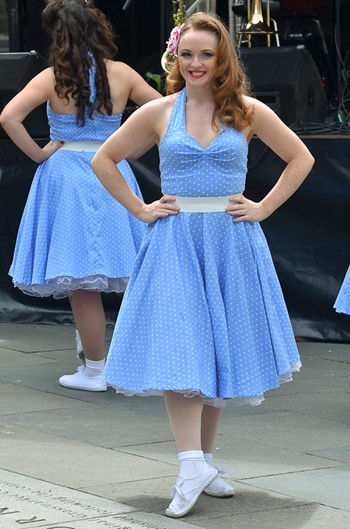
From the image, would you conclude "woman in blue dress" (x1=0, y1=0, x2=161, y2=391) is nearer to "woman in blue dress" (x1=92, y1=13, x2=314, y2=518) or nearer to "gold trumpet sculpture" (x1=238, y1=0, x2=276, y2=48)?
"woman in blue dress" (x1=92, y1=13, x2=314, y2=518)

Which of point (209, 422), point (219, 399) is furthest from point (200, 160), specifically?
point (209, 422)

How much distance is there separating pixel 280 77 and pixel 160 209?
4.60 meters

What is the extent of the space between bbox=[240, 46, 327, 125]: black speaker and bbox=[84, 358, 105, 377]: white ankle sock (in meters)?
2.99

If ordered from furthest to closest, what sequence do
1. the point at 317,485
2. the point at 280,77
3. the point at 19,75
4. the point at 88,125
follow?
the point at 19,75 → the point at 280,77 → the point at 88,125 → the point at 317,485

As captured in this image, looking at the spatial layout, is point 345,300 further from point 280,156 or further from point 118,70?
point 118,70

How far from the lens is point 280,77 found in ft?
29.8

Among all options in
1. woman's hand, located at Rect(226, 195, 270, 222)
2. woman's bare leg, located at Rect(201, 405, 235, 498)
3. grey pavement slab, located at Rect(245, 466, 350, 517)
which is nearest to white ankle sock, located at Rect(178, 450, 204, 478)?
woman's bare leg, located at Rect(201, 405, 235, 498)

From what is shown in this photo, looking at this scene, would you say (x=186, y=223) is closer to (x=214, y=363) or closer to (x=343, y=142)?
(x=214, y=363)

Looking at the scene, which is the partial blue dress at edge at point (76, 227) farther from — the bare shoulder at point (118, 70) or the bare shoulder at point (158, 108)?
the bare shoulder at point (158, 108)

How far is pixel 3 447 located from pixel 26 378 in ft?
5.17

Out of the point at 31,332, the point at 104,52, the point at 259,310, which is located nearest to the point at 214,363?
the point at 259,310

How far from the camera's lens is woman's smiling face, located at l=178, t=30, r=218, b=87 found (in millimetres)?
4617

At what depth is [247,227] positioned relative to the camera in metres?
4.74

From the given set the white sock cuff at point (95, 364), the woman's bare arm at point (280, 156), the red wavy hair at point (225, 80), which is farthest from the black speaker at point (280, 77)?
the red wavy hair at point (225, 80)
